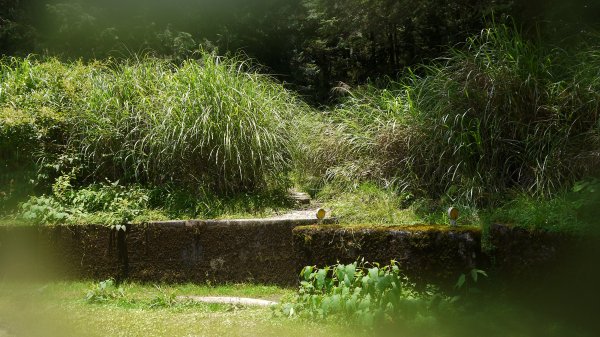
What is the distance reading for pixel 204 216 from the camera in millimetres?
6387

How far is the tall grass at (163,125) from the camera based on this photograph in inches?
268

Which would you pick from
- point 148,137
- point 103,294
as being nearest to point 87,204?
point 148,137

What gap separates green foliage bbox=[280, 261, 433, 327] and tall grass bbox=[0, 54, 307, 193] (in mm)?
2459

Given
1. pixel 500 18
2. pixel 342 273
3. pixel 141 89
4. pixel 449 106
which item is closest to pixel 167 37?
pixel 141 89

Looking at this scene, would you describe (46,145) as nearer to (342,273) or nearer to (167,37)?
(342,273)

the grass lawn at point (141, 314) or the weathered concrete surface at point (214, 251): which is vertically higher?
the weathered concrete surface at point (214, 251)

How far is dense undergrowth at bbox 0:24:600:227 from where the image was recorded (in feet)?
19.5

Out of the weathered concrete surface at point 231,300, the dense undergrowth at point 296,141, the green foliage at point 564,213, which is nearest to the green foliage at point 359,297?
the weathered concrete surface at point 231,300

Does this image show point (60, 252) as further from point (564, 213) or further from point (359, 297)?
point (564, 213)

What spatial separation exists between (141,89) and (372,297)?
4.60m

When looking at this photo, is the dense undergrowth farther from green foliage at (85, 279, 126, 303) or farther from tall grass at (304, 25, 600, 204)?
green foliage at (85, 279, 126, 303)

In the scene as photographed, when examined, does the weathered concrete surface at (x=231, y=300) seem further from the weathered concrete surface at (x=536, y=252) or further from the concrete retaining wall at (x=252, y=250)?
the weathered concrete surface at (x=536, y=252)

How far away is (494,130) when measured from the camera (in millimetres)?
6141

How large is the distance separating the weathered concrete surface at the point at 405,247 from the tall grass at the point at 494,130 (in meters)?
1.39
